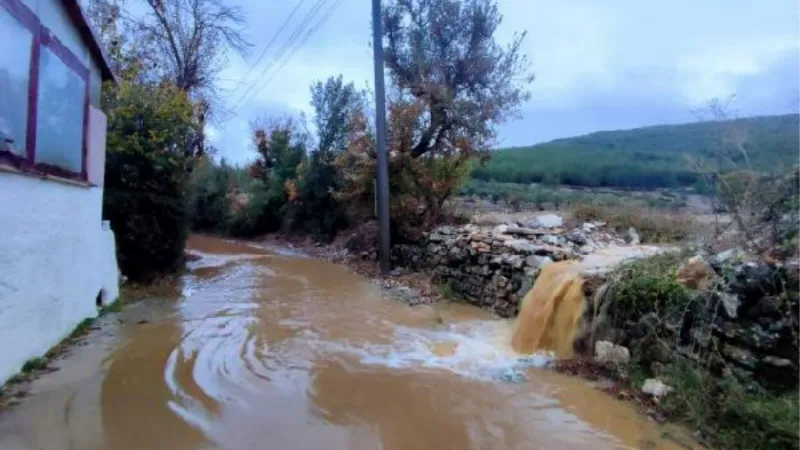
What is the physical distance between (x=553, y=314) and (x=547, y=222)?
4.43 m

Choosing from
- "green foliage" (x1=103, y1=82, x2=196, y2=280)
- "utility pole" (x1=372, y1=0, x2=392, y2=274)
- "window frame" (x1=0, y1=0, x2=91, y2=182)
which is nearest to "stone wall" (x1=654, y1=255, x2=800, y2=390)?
"window frame" (x1=0, y1=0, x2=91, y2=182)

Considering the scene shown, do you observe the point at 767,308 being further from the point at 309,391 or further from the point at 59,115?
the point at 59,115

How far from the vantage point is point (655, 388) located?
4660 mm

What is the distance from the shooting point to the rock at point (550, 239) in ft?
28.9

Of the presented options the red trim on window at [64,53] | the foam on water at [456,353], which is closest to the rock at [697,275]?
the foam on water at [456,353]

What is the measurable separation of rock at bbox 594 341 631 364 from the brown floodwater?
0.50 metres

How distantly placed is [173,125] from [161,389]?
695 centimetres

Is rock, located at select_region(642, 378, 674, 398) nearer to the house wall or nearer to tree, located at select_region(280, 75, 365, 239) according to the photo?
the house wall

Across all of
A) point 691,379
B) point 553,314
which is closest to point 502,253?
point 553,314

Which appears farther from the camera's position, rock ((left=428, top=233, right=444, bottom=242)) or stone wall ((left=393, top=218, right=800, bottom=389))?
rock ((left=428, top=233, right=444, bottom=242))

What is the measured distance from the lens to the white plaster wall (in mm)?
4660

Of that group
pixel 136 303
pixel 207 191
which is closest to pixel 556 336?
pixel 136 303

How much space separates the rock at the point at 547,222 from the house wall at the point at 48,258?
795 centimetres

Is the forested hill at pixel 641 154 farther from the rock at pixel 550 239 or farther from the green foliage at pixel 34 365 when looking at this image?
the green foliage at pixel 34 365
